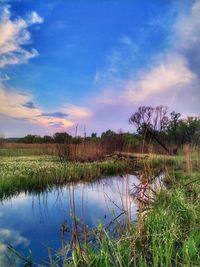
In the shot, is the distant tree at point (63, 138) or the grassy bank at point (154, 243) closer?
the grassy bank at point (154, 243)

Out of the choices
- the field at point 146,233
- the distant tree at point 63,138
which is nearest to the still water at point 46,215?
the field at point 146,233

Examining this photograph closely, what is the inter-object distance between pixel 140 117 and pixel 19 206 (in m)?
42.6

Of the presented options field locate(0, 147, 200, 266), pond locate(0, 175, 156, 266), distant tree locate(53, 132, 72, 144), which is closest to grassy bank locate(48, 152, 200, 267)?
field locate(0, 147, 200, 266)

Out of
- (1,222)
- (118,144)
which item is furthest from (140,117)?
(1,222)

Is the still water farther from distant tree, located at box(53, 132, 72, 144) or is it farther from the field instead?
distant tree, located at box(53, 132, 72, 144)

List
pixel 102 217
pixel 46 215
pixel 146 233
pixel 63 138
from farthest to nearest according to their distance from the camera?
pixel 63 138 → pixel 46 215 → pixel 102 217 → pixel 146 233

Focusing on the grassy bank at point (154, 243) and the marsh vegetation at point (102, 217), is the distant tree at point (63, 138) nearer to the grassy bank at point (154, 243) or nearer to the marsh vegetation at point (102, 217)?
the marsh vegetation at point (102, 217)

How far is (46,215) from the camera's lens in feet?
29.5

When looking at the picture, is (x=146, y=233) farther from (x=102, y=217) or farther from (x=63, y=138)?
(x=63, y=138)

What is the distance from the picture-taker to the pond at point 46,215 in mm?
6309

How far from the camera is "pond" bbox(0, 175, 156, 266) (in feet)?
20.7

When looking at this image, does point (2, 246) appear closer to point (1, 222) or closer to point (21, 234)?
point (21, 234)

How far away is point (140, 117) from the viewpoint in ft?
169

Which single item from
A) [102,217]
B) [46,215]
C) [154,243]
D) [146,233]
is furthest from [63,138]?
[154,243]
